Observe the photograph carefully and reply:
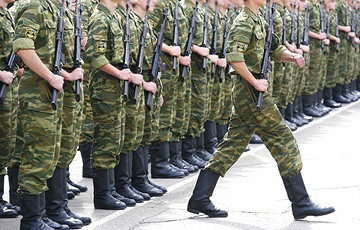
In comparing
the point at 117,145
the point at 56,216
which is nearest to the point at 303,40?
the point at 117,145

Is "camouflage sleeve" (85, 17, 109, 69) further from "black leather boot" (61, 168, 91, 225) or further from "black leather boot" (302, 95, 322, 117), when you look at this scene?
"black leather boot" (302, 95, 322, 117)

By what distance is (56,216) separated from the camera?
22.0 ft

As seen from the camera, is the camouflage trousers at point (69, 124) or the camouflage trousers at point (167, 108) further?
the camouflage trousers at point (167, 108)

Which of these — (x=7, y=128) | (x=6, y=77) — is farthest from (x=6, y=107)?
(x=6, y=77)

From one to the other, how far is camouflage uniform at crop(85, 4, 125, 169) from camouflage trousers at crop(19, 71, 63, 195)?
1.05 meters

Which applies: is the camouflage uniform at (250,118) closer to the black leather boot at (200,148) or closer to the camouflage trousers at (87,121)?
the camouflage trousers at (87,121)

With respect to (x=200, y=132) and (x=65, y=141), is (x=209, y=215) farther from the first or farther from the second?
(x=200, y=132)

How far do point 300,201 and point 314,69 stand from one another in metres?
8.10

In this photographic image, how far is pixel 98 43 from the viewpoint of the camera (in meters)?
7.19

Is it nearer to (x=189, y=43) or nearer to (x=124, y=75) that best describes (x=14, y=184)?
(x=124, y=75)

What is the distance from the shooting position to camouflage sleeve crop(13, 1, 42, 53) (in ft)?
19.8

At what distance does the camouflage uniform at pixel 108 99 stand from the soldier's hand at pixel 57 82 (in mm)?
1072

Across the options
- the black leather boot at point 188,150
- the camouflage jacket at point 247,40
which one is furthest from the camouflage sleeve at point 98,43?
the black leather boot at point 188,150

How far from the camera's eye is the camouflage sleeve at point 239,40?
679 cm
